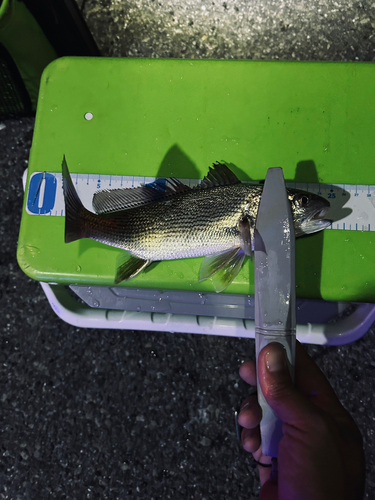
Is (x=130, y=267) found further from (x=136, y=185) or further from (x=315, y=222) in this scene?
(x=315, y=222)

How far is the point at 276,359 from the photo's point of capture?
99 centimetres

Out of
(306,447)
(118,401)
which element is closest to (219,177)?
(306,447)

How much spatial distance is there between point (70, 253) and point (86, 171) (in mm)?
337

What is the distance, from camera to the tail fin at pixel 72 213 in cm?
123

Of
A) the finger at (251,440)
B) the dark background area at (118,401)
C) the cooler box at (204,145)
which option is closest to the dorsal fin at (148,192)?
the cooler box at (204,145)

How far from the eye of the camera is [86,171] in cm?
145

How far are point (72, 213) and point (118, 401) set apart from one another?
0.97 metres

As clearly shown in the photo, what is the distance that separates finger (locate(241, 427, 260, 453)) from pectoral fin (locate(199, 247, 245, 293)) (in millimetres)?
553

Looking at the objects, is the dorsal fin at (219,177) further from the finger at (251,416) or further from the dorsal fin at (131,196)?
the finger at (251,416)

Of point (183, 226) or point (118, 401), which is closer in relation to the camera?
point (183, 226)

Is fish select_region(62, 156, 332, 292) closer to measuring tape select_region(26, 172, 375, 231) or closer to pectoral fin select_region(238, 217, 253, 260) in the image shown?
pectoral fin select_region(238, 217, 253, 260)

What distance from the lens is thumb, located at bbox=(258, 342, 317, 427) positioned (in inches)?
38.4

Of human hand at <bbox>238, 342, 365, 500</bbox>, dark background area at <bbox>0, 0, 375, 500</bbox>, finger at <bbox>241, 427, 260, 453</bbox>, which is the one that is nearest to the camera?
human hand at <bbox>238, 342, 365, 500</bbox>

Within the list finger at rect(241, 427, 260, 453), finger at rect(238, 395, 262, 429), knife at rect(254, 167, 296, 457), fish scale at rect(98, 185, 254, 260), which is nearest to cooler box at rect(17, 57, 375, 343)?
fish scale at rect(98, 185, 254, 260)
